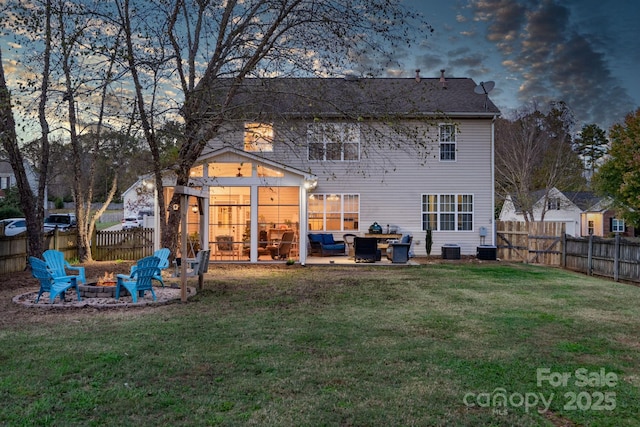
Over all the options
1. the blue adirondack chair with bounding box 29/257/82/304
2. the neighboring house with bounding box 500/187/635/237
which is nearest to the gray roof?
the blue adirondack chair with bounding box 29/257/82/304

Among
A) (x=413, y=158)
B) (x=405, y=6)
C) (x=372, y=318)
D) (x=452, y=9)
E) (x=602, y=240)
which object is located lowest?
(x=372, y=318)

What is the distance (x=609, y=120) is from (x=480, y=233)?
14.1 m

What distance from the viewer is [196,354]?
5449 mm

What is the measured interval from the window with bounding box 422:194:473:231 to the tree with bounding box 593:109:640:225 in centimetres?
648

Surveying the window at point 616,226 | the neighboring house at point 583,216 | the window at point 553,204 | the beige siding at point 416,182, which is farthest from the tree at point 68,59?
the window at point 616,226

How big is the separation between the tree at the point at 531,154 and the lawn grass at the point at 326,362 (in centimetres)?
1932

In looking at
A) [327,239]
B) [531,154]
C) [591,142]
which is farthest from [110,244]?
[591,142]

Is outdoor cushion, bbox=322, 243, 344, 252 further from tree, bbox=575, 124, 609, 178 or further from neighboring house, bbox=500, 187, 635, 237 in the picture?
tree, bbox=575, 124, 609, 178

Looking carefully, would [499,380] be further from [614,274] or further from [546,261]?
[546,261]

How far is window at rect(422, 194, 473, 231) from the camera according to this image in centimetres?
1919

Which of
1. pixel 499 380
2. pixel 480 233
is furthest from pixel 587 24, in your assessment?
pixel 499 380

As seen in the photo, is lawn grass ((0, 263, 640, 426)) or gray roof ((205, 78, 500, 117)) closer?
lawn grass ((0, 263, 640, 426))

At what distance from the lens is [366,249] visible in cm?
1638

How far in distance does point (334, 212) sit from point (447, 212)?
15.0 ft
